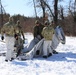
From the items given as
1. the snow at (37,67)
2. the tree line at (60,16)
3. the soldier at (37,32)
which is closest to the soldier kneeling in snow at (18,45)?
the snow at (37,67)

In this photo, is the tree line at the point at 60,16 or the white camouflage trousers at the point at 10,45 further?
the tree line at the point at 60,16

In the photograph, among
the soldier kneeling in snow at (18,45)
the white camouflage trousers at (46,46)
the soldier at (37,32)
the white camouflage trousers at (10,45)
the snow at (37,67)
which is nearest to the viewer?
the snow at (37,67)

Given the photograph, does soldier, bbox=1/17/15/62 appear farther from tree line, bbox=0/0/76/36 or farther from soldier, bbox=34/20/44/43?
tree line, bbox=0/0/76/36

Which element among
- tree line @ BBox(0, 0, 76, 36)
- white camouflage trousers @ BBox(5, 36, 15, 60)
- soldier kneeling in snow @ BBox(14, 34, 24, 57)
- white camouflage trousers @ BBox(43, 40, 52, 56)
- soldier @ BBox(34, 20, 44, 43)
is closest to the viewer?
white camouflage trousers @ BBox(5, 36, 15, 60)

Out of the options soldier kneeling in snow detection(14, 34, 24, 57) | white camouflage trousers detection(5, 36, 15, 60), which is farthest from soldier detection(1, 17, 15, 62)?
soldier kneeling in snow detection(14, 34, 24, 57)

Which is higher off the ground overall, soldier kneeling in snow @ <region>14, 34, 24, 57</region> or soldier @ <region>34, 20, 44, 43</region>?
soldier @ <region>34, 20, 44, 43</region>

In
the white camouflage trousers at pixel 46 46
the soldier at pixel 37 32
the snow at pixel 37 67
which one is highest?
the soldier at pixel 37 32

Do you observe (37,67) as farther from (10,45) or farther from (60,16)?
(60,16)

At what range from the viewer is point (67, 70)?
10.7 meters

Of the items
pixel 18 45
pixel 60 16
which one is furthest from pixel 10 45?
pixel 60 16

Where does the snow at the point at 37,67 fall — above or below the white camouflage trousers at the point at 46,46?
below

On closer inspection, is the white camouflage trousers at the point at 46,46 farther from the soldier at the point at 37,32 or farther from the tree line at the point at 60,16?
the tree line at the point at 60,16

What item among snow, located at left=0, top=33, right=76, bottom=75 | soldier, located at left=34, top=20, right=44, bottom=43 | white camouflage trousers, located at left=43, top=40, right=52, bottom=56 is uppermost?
soldier, located at left=34, top=20, right=44, bottom=43

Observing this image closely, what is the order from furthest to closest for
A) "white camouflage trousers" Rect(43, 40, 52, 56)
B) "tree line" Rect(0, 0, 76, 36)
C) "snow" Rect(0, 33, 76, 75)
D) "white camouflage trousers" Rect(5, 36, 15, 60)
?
"tree line" Rect(0, 0, 76, 36) → "white camouflage trousers" Rect(43, 40, 52, 56) → "white camouflage trousers" Rect(5, 36, 15, 60) → "snow" Rect(0, 33, 76, 75)
